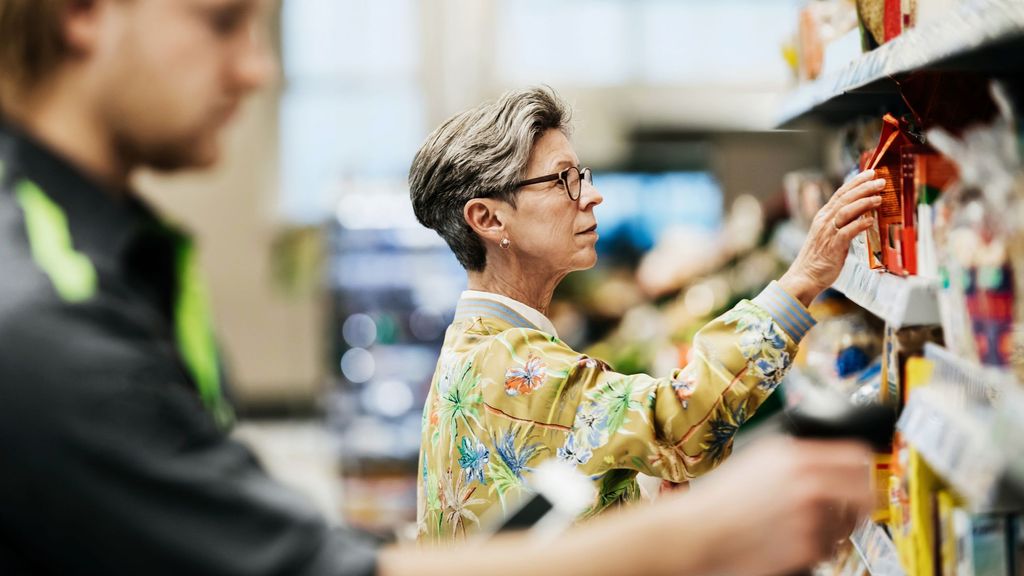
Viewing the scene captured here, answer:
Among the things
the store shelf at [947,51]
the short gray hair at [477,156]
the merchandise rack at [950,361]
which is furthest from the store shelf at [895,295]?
the short gray hair at [477,156]

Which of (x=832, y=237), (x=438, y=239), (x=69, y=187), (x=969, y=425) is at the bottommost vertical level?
(x=438, y=239)

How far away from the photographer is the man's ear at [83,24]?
1.01 metres

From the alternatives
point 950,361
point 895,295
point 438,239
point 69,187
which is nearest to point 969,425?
point 950,361

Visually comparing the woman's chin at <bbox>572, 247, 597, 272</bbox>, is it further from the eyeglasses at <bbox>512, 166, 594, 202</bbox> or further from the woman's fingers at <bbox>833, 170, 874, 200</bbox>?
the woman's fingers at <bbox>833, 170, 874, 200</bbox>

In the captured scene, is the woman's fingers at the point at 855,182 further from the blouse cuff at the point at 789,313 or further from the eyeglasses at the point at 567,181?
the eyeglasses at the point at 567,181

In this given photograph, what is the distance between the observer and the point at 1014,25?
3.65 ft

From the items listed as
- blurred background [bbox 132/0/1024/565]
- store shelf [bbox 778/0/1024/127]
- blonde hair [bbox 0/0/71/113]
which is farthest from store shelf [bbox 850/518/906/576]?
blonde hair [bbox 0/0/71/113]

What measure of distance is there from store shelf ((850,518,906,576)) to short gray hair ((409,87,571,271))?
0.89 meters

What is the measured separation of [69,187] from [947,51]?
983mm

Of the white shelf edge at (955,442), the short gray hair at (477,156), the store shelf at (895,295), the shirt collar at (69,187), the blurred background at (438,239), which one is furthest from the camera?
the blurred background at (438,239)

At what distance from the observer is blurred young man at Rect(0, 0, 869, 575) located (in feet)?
3.05

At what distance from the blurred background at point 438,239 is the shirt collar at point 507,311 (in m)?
0.40

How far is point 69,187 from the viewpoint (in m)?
1.04

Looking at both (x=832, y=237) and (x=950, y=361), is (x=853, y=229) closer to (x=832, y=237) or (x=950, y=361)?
(x=832, y=237)
